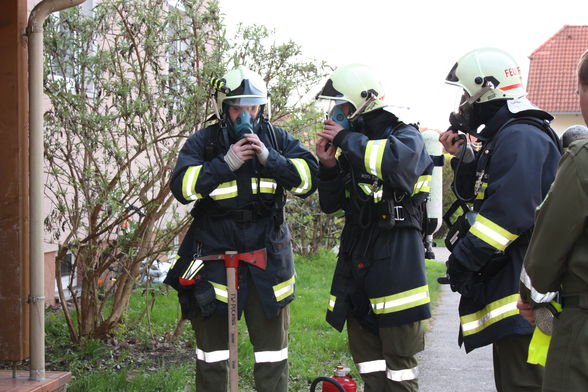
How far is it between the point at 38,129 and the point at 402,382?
103 inches

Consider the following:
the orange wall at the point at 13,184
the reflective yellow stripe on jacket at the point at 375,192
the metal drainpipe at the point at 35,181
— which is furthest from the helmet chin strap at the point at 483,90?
the orange wall at the point at 13,184

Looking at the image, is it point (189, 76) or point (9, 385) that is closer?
point (9, 385)

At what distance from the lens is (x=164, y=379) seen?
206 inches

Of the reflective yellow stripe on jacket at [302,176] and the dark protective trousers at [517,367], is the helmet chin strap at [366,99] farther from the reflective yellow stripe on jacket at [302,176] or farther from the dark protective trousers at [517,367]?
the dark protective trousers at [517,367]

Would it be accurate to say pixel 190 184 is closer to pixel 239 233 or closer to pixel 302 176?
pixel 239 233

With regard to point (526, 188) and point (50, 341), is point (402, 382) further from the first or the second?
point (50, 341)

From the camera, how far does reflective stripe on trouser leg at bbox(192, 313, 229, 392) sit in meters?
4.29

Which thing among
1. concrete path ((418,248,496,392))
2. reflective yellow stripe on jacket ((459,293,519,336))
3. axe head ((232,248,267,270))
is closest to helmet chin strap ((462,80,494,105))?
reflective yellow stripe on jacket ((459,293,519,336))

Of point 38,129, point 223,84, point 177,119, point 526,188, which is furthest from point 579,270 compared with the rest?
point 177,119

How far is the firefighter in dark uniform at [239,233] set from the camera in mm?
4227

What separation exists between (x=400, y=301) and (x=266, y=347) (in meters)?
0.94

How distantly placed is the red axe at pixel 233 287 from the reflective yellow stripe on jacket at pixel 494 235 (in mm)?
1447

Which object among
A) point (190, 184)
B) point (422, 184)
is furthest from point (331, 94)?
point (190, 184)

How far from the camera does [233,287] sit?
13.7ft
